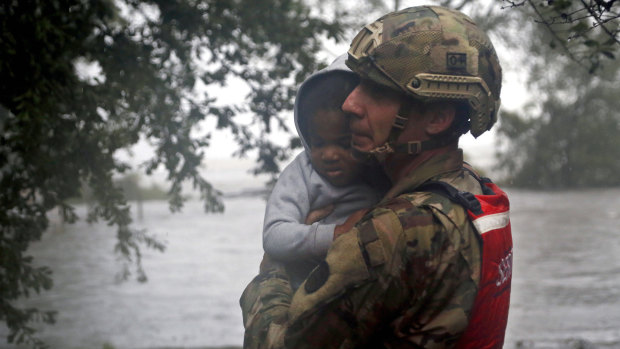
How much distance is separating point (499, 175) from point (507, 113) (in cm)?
190

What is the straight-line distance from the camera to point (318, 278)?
1565 millimetres

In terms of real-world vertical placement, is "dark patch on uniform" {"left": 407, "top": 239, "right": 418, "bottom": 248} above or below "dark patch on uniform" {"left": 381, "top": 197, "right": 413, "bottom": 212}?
below

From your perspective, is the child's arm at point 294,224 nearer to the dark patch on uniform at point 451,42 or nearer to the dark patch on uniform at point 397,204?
the dark patch on uniform at point 397,204

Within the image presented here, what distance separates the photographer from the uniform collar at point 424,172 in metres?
1.75

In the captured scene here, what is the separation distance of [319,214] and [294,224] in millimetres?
123

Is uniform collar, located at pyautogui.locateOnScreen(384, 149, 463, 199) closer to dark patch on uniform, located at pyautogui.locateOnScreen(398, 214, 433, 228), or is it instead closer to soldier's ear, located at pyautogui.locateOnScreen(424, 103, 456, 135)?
soldier's ear, located at pyautogui.locateOnScreen(424, 103, 456, 135)

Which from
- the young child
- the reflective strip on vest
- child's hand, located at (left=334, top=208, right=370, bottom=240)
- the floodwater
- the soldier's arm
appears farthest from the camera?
the floodwater

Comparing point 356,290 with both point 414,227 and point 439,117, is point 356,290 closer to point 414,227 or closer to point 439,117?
point 414,227

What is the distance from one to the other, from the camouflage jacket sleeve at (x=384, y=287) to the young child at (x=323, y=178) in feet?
0.99

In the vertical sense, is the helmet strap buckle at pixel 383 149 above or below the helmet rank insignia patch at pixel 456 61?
below

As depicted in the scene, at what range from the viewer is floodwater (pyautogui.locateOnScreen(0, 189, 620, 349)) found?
6.96 meters

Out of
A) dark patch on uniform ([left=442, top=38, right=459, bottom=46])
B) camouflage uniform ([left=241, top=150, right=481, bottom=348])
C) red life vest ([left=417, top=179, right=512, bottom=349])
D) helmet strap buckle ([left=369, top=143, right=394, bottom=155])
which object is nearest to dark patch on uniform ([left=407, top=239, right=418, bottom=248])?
camouflage uniform ([left=241, top=150, right=481, bottom=348])

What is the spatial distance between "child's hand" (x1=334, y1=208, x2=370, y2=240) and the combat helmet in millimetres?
235

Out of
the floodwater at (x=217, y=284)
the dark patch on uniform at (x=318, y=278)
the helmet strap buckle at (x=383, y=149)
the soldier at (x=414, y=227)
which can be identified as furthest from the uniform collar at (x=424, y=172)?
the floodwater at (x=217, y=284)
